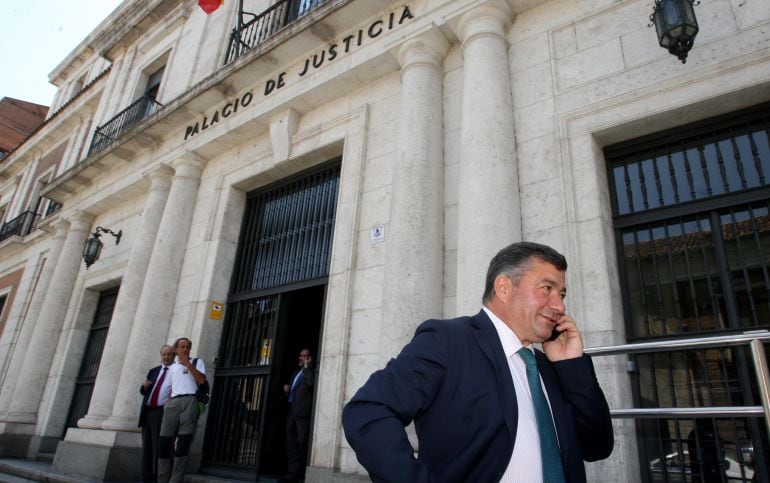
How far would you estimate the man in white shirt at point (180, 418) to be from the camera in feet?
18.3

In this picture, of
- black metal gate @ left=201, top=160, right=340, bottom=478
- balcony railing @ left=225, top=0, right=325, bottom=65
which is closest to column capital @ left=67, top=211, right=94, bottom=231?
balcony railing @ left=225, top=0, right=325, bottom=65

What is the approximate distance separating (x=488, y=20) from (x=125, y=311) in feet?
23.8

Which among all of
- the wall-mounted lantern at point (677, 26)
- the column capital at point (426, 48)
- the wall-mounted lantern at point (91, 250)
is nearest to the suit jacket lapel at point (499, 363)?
the wall-mounted lantern at point (677, 26)

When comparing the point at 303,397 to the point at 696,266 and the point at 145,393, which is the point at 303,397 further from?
the point at 696,266

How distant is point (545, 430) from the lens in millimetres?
1521

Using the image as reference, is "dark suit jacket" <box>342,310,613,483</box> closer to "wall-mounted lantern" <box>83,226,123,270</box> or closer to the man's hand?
the man's hand

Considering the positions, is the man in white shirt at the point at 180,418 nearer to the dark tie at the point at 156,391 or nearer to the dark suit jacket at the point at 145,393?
the dark tie at the point at 156,391

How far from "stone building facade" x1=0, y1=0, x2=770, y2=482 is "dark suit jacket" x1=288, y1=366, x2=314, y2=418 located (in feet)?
1.64

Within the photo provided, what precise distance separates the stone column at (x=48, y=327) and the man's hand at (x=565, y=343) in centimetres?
1195

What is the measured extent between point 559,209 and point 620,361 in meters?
1.44

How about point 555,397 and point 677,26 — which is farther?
point 677,26

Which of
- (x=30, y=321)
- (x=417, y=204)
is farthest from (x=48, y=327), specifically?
(x=417, y=204)

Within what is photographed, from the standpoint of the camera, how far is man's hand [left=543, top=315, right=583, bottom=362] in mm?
1855

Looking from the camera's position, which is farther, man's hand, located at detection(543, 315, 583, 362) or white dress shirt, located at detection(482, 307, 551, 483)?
man's hand, located at detection(543, 315, 583, 362)
